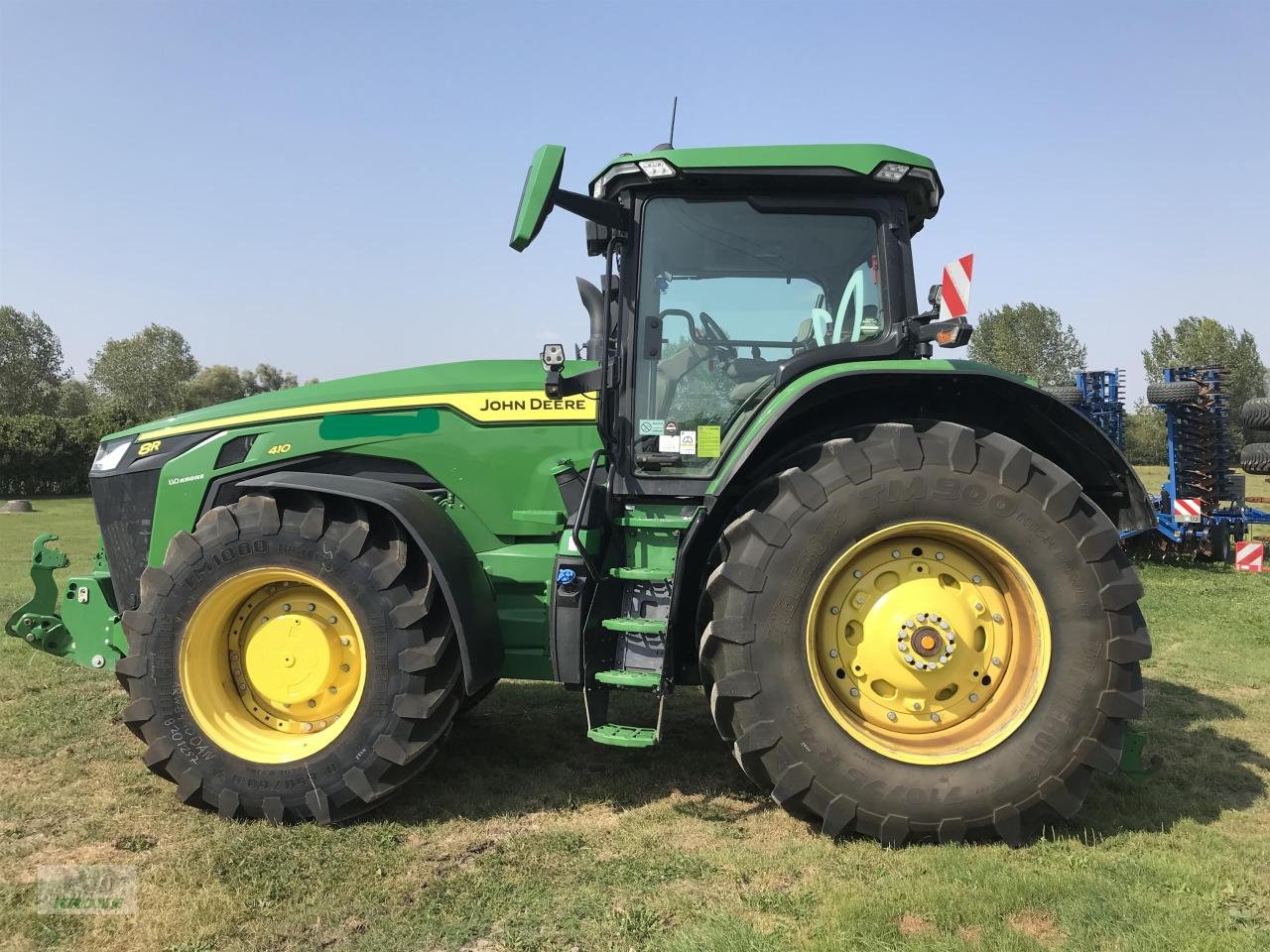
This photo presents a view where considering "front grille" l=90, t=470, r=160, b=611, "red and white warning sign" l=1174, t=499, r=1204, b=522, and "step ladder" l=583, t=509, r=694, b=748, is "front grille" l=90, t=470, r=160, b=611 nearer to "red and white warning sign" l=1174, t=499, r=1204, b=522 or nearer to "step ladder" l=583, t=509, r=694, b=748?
"step ladder" l=583, t=509, r=694, b=748

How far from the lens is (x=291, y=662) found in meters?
3.58

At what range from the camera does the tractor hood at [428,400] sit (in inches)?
160

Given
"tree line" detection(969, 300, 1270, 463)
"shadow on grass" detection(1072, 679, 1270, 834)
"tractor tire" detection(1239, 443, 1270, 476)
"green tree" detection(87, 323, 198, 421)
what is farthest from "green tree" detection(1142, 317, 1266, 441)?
"green tree" detection(87, 323, 198, 421)

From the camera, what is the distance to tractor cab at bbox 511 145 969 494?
11.9ft

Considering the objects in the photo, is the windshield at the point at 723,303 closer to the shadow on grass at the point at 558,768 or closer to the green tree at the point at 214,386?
the shadow on grass at the point at 558,768

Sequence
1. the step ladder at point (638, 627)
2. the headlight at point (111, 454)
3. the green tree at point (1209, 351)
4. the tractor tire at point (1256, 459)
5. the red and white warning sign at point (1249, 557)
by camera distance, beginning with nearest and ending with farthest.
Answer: the step ladder at point (638, 627), the headlight at point (111, 454), the red and white warning sign at point (1249, 557), the tractor tire at point (1256, 459), the green tree at point (1209, 351)

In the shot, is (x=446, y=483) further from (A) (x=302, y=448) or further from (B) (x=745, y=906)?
(B) (x=745, y=906)

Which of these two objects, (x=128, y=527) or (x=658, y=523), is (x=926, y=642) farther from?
(x=128, y=527)

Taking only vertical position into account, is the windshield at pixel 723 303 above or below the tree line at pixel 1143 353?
below

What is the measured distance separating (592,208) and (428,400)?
4.12ft

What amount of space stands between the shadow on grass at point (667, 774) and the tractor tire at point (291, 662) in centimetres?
38

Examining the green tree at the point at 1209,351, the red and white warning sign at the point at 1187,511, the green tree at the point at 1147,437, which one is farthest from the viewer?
the green tree at the point at 1209,351

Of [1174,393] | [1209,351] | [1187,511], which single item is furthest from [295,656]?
[1209,351]

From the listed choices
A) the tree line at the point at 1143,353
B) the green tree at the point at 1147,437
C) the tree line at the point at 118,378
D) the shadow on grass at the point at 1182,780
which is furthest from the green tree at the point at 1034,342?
the shadow on grass at the point at 1182,780
